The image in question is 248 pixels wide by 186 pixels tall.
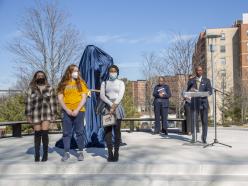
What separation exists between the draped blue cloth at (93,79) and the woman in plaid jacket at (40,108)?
1.95 m

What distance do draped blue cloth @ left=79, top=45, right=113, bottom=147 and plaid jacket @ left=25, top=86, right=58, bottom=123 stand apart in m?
1.98

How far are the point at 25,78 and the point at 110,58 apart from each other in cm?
1599

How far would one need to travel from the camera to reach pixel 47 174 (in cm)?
653

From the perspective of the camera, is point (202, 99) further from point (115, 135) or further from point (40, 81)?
point (40, 81)

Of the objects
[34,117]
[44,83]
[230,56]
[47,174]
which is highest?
[230,56]

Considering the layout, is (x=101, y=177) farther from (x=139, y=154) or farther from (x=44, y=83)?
(x=44, y=83)

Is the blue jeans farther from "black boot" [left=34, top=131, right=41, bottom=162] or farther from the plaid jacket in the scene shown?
"black boot" [left=34, top=131, right=41, bottom=162]

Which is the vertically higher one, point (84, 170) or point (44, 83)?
point (44, 83)

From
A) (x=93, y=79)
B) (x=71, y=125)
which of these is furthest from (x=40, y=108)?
(x=93, y=79)

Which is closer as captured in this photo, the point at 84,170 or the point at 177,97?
the point at 84,170

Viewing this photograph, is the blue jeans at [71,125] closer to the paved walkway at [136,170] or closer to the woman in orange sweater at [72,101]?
the woman in orange sweater at [72,101]

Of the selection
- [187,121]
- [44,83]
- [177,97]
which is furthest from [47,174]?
[177,97]

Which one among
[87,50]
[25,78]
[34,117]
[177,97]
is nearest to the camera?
[34,117]

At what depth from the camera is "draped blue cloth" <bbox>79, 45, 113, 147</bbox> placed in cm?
900
